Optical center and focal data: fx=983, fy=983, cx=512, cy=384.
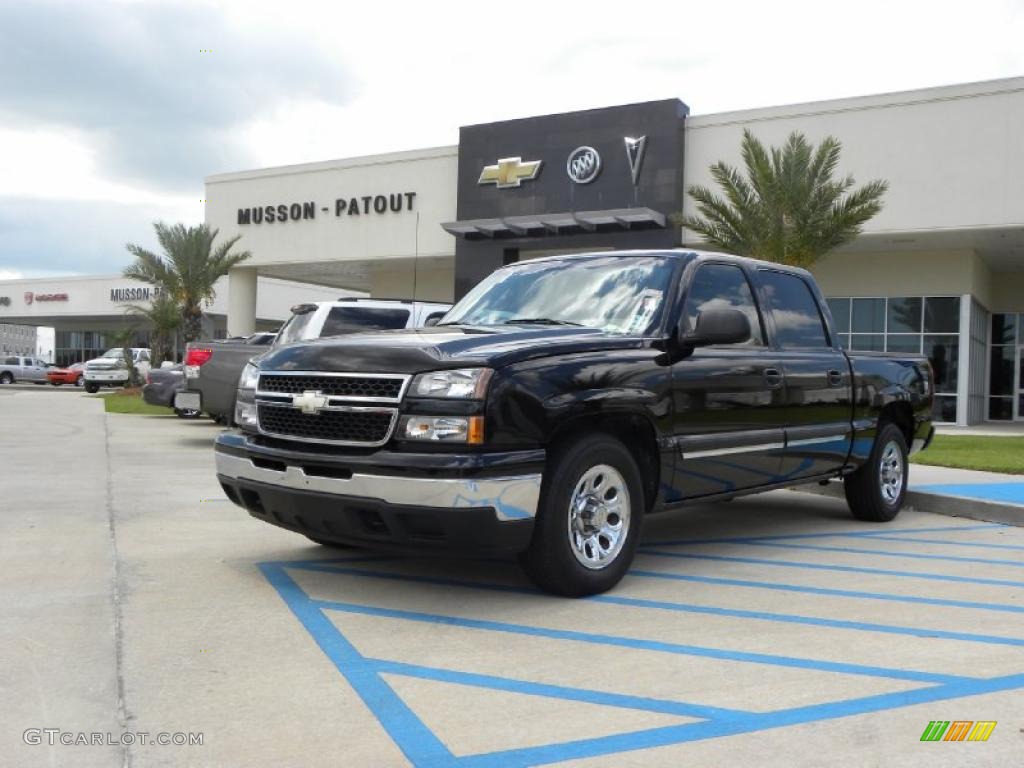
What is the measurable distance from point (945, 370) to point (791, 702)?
2443 cm

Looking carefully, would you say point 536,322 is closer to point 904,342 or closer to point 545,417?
point 545,417

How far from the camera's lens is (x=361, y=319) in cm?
1175

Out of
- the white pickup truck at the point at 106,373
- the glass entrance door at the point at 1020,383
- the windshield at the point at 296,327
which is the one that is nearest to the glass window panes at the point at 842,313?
the glass entrance door at the point at 1020,383

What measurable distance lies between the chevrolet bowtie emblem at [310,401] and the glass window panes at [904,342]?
23.3 meters

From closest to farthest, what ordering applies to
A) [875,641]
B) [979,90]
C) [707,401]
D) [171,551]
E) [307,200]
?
[875,641], [707,401], [171,551], [979,90], [307,200]

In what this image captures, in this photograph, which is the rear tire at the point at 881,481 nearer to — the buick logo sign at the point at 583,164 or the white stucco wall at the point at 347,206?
the buick logo sign at the point at 583,164

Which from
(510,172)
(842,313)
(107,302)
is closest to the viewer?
(842,313)

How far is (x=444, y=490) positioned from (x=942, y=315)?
2406cm

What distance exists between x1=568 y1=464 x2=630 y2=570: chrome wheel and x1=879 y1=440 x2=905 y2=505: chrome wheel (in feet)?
12.4

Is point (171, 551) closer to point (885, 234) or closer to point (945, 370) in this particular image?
point (885, 234)

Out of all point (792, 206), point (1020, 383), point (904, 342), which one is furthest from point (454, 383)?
point (1020, 383)

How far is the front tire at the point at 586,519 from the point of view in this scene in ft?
16.3

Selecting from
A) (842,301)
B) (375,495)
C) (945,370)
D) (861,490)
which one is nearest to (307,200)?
(842,301)

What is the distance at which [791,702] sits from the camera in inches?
147
